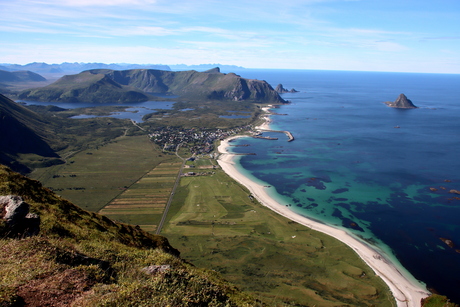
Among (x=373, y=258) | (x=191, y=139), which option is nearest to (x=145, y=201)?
(x=373, y=258)

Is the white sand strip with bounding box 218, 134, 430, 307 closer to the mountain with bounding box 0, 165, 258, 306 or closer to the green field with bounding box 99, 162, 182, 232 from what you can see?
the green field with bounding box 99, 162, 182, 232

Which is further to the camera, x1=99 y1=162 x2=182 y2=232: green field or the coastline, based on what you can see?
x1=99 y1=162 x2=182 y2=232: green field

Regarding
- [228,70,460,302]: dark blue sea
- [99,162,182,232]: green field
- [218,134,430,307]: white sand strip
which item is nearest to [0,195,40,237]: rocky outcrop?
[99,162,182,232]: green field

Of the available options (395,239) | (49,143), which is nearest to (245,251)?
(395,239)

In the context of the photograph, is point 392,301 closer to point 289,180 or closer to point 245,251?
point 245,251

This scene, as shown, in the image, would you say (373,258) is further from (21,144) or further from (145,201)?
(21,144)
